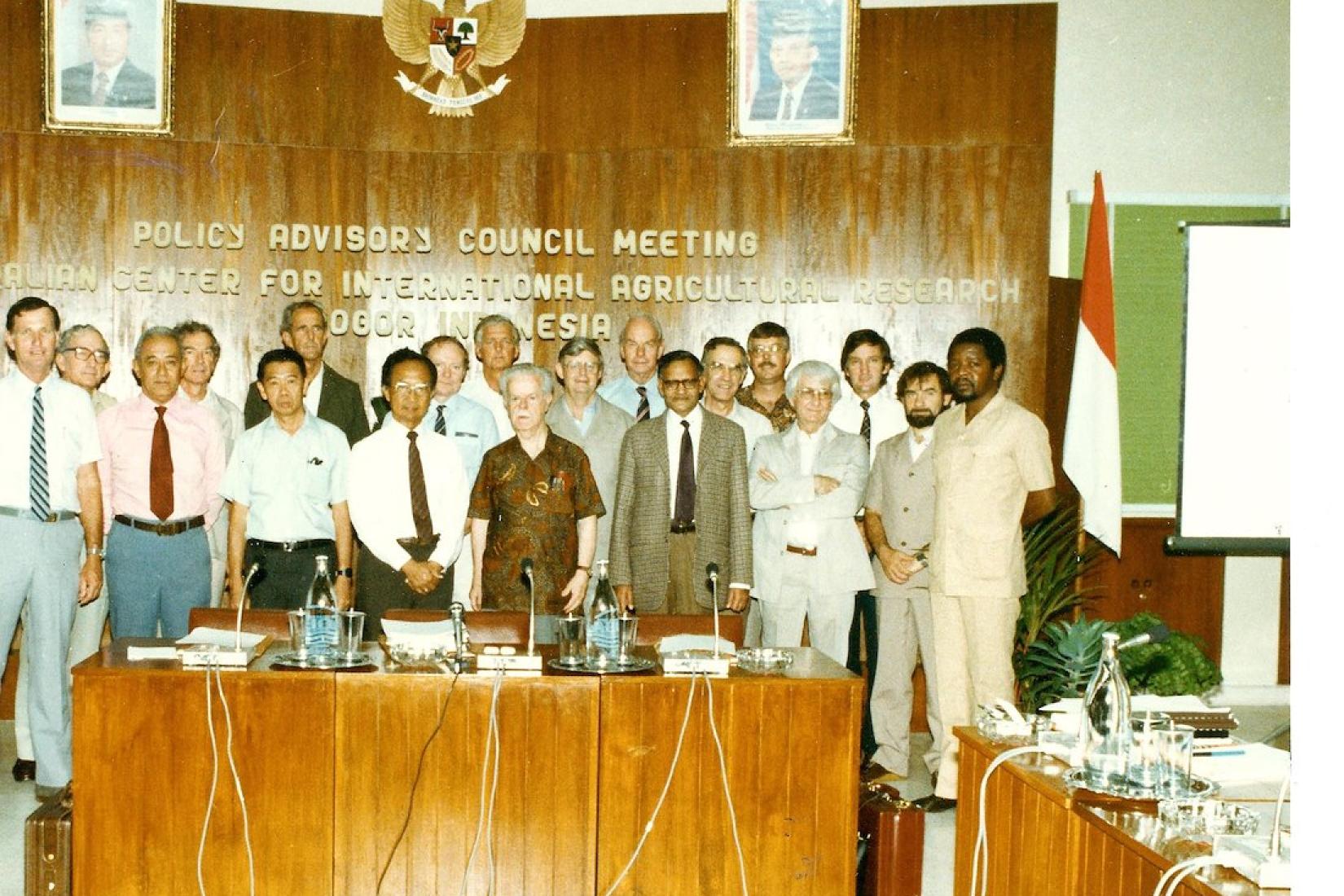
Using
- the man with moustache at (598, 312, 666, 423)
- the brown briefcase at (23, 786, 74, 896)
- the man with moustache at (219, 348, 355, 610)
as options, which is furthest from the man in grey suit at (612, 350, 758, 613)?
the brown briefcase at (23, 786, 74, 896)

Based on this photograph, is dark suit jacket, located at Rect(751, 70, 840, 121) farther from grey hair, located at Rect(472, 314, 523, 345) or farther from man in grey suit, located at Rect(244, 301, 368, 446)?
man in grey suit, located at Rect(244, 301, 368, 446)

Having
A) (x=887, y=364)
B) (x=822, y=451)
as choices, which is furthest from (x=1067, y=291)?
(x=822, y=451)

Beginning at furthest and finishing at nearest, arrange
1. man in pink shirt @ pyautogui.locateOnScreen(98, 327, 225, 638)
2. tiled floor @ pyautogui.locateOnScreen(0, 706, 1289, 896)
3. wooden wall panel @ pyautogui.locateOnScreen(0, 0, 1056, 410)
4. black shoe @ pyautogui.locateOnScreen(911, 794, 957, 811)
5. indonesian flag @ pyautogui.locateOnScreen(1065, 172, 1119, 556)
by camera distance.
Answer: wooden wall panel @ pyautogui.locateOnScreen(0, 0, 1056, 410)
indonesian flag @ pyautogui.locateOnScreen(1065, 172, 1119, 556)
man in pink shirt @ pyautogui.locateOnScreen(98, 327, 225, 638)
black shoe @ pyautogui.locateOnScreen(911, 794, 957, 811)
tiled floor @ pyautogui.locateOnScreen(0, 706, 1289, 896)

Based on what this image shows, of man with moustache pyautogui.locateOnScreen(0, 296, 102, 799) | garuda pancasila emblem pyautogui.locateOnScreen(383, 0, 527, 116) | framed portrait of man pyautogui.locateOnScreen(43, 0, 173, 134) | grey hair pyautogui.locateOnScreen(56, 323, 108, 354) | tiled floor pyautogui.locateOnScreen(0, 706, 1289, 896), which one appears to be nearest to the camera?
tiled floor pyautogui.locateOnScreen(0, 706, 1289, 896)

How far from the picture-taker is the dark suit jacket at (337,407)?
5723 millimetres

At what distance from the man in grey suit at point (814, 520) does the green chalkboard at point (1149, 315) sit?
210cm

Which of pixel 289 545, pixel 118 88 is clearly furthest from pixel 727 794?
pixel 118 88

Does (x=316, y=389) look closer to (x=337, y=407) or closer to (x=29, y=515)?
(x=337, y=407)

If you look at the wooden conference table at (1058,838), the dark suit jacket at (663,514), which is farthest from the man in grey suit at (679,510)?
the wooden conference table at (1058,838)

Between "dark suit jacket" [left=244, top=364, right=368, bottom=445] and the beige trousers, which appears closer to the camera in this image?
the beige trousers

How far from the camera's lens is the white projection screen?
9.95ft

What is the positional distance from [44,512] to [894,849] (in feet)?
10.4

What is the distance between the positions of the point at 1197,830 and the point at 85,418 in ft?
13.3

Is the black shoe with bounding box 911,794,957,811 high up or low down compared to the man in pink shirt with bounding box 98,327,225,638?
down
